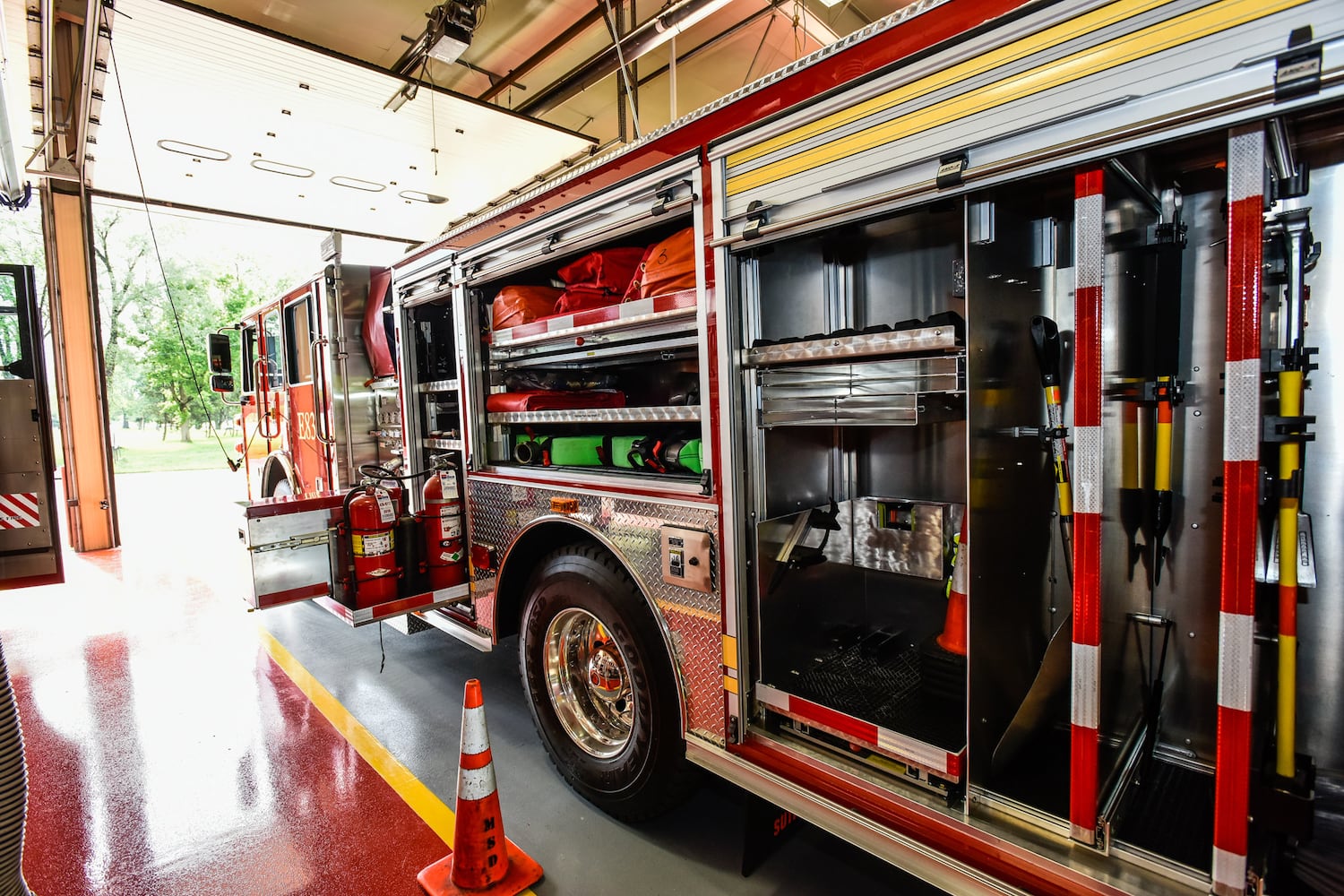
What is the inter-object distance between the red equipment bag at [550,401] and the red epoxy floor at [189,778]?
1946 millimetres

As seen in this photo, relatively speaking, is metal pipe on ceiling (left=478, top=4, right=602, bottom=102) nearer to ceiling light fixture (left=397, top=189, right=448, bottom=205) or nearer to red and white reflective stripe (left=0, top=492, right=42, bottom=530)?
ceiling light fixture (left=397, top=189, right=448, bottom=205)

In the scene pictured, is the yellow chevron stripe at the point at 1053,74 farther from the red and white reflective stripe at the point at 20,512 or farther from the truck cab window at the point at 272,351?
the truck cab window at the point at 272,351

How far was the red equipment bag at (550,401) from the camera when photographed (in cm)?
333

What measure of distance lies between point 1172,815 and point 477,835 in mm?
2270

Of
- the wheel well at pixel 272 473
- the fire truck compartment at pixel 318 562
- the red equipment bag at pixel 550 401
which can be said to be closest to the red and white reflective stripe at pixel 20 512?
the fire truck compartment at pixel 318 562

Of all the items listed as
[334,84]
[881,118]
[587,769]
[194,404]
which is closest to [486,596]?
[587,769]

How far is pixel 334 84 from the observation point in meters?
5.21

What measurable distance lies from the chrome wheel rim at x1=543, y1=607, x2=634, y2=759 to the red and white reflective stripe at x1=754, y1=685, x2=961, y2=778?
82 cm

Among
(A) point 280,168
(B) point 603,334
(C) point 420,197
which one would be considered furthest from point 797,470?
(C) point 420,197

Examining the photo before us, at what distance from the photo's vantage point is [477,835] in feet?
7.43

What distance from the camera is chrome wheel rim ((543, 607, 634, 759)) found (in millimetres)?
2805

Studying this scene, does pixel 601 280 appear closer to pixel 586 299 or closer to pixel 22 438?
pixel 586 299

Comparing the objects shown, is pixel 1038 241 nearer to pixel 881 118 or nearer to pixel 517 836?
pixel 881 118

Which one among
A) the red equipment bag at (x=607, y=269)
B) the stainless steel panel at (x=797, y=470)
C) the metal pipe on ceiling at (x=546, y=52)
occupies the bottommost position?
the stainless steel panel at (x=797, y=470)
